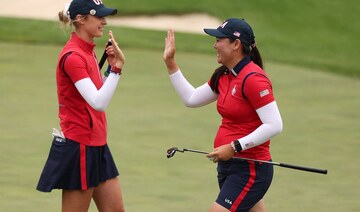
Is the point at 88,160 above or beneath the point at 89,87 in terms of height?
beneath

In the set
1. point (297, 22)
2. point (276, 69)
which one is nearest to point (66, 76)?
point (276, 69)

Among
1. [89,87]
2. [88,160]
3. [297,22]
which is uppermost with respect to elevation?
[89,87]

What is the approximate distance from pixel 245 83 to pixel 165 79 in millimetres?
8490

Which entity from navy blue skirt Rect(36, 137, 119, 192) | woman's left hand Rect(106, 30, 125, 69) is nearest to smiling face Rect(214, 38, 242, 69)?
woman's left hand Rect(106, 30, 125, 69)

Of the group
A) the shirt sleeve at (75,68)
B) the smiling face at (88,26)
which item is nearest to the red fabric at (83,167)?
the shirt sleeve at (75,68)

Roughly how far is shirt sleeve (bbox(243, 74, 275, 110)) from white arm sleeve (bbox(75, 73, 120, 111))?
0.95 m

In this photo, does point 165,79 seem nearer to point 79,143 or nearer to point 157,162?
point 157,162

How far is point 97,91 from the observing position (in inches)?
267

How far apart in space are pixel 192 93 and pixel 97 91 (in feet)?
3.42

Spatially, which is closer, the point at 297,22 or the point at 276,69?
the point at 276,69

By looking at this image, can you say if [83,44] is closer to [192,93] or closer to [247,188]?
[192,93]

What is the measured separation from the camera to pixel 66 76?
Answer: 6922 mm

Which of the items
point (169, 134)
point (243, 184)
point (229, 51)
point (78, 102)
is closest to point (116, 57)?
point (78, 102)

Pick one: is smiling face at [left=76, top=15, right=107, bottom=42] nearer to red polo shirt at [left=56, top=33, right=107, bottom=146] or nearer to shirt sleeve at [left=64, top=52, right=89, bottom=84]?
red polo shirt at [left=56, top=33, right=107, bottom=146]
